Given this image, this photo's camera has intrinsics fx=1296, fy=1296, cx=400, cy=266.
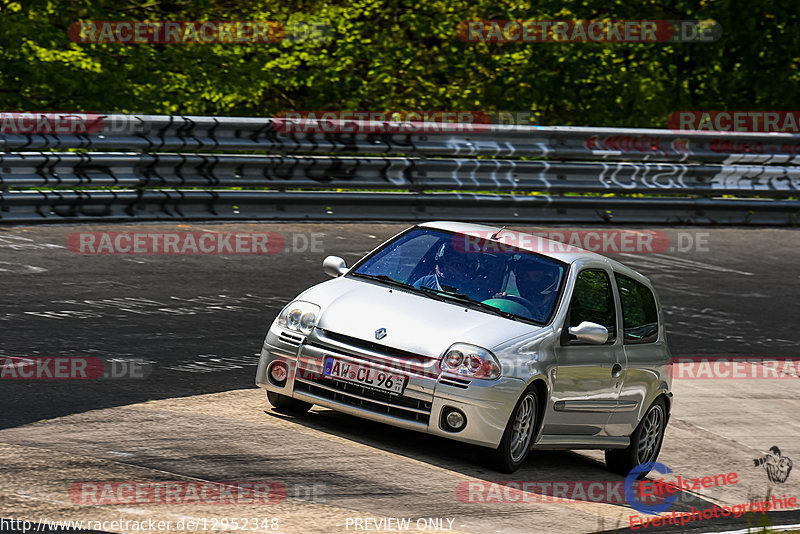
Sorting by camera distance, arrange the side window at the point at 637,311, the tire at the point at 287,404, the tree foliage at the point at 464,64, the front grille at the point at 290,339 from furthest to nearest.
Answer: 1. the tree foliage at the point at 464,64
2. the side window at the point at 637,311
3. the tire at the point at 287,404
4. the front grille at the point at 290,339

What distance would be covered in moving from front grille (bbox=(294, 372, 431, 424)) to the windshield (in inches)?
36.6

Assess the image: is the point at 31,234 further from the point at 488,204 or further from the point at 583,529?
the point at 583,529

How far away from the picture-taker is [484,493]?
288 inches

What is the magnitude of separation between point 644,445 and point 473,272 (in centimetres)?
185

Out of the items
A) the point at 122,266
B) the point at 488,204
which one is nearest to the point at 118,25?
the point at 488,204

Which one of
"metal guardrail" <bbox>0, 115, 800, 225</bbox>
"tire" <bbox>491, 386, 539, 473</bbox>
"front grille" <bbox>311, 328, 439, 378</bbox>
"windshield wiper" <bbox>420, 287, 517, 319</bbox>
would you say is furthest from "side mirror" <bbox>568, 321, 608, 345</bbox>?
"metal guardrail" <bbox>0, 115, 800, 225</bbox>

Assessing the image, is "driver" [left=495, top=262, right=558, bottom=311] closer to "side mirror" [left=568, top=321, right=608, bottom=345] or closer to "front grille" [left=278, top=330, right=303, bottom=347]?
"side mirror" [left=568, top=321, right=608, bottom=345]

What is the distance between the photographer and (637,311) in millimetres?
9242

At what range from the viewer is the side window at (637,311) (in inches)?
357

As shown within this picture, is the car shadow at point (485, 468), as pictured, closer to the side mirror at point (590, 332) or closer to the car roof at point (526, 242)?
the side mirror at point (590, 332)

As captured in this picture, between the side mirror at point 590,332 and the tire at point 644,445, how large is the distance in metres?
1.15

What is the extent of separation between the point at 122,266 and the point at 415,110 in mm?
12027

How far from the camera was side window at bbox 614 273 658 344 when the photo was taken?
29.7ft

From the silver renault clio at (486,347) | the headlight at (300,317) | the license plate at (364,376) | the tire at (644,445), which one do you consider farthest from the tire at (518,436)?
the headlight at (300,317)
